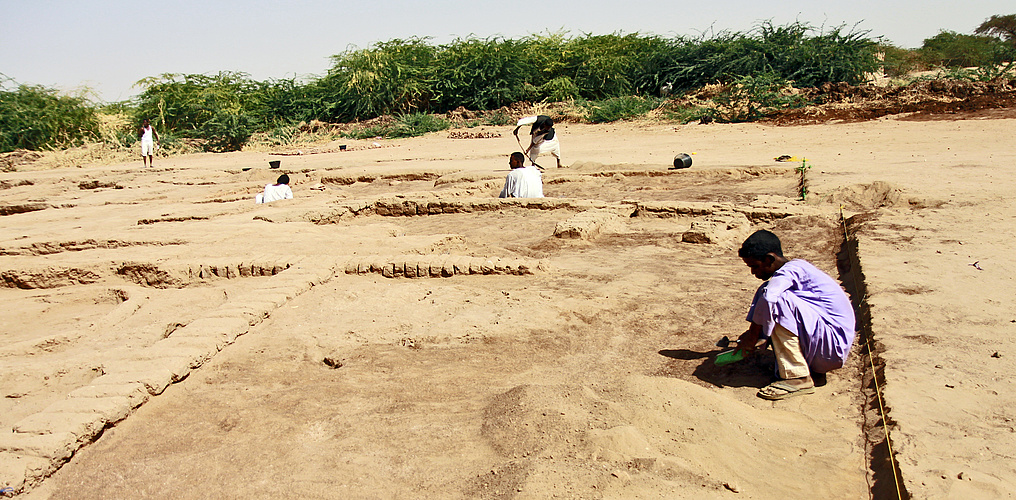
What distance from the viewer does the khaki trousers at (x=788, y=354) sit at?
3.39 m

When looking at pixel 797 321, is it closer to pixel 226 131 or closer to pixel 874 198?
pixel 874 198

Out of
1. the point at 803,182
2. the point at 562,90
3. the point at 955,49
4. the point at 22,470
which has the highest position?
the point at 955,49

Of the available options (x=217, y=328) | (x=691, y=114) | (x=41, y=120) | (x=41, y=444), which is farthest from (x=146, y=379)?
(x=41, y=120)

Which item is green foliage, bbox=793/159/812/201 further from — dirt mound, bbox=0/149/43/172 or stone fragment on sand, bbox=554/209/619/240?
dirt mound, bbox=0/149/43/172

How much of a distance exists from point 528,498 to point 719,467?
0.75 metres

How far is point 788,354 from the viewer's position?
11.2ft

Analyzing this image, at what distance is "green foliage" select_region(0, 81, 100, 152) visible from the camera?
21.1m

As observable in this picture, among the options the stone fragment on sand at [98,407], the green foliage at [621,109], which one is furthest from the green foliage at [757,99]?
the stone fragment on sand at [98,407]

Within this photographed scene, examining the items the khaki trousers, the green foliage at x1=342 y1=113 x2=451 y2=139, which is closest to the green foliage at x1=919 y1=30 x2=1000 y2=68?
the green foliage at x1=342 y1=113 x2=451 y2=139

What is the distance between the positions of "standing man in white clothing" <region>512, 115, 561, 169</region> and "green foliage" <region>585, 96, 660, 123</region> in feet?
24.7

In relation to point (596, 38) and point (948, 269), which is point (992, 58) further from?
point (948, 269)

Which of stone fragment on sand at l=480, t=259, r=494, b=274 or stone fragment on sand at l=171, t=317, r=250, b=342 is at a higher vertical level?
stone fragment on sand at l=480, t=259, r=494, b=274

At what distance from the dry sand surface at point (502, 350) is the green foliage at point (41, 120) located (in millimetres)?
15369

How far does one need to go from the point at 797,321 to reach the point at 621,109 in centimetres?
1576
